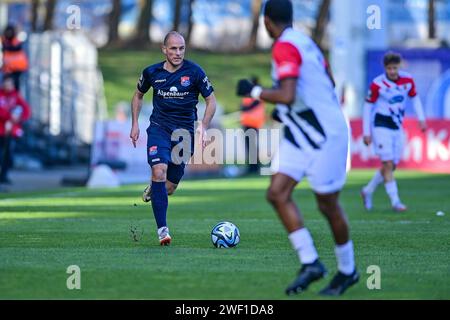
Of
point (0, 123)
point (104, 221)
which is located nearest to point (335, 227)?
point (104, 221)

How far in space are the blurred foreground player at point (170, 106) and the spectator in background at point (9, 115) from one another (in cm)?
1125

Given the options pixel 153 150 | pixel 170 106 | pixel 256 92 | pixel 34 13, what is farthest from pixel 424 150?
pixel 34 13

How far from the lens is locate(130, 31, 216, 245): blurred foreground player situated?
41.9ft

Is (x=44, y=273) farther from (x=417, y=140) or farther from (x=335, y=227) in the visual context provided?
(x=417, y=140)

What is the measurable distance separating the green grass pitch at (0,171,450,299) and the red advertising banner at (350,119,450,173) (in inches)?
439

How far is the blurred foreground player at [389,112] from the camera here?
1767 centimetres

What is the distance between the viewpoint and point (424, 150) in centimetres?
3244

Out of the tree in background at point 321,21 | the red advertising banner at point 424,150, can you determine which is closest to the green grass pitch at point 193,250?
the red advertising banner at point 424,150

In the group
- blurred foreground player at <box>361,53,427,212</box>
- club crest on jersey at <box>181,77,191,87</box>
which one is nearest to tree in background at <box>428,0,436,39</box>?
blurred foreground player at <box>361,53,427,212</box>

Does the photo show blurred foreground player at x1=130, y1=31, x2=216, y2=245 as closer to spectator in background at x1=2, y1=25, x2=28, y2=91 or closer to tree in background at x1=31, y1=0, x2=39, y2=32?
spectator in background at x1=2, y1=25, x2=28, y2=91

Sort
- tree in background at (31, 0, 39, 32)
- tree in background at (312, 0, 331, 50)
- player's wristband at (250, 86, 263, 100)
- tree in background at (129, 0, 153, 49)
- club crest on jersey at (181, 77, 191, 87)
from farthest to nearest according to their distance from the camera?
1. tree in background at (312, 0, 331, 50)
2. tree in background at (129, 0, 153, 49)
3. tree in background at (31, 0, 39, 32)
4. club crest on jersey at (181, 77, 191, 87)
5. player's wristband at (250, 86, 263, 100)

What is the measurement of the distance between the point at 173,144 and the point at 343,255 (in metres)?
4.26

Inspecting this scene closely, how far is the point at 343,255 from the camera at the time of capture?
9219mm

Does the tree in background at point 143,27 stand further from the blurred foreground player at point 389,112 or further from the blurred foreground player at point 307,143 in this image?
the blurred foreground player at point 307,143
